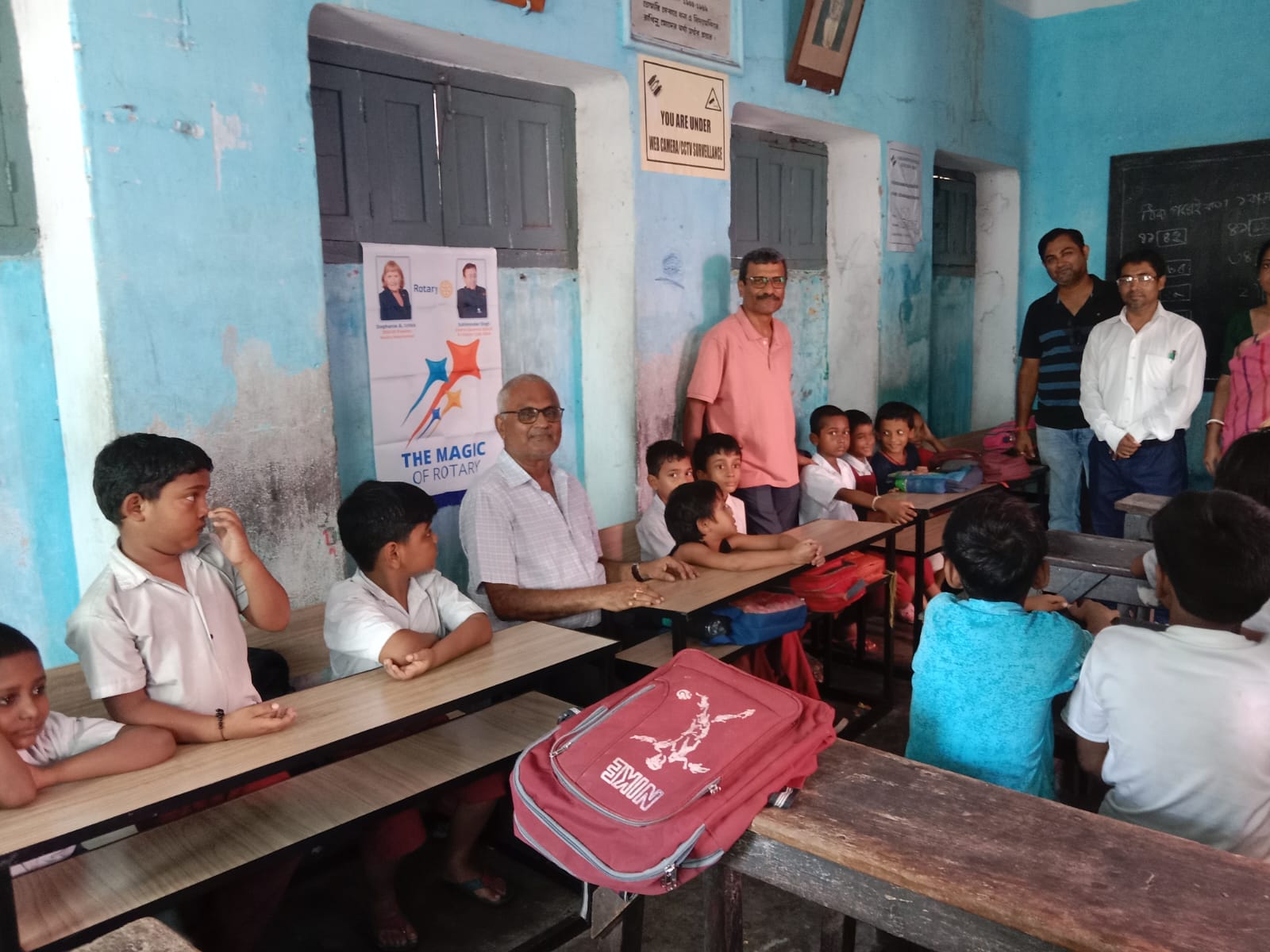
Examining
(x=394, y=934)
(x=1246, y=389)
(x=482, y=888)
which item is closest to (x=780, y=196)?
(x=1246, y=389)

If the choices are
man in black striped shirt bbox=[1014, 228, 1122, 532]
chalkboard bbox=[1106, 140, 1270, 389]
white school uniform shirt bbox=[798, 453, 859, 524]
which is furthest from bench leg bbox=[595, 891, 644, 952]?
chalkboard bbox=[1106, 140, 1270, 389]

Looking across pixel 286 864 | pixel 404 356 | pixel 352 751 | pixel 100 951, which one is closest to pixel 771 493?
pixel 404 356

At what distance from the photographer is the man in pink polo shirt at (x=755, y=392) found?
391 centimetres

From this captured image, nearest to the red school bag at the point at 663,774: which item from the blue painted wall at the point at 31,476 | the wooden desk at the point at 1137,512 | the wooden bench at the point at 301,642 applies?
the wooden bench at the point at 301,642

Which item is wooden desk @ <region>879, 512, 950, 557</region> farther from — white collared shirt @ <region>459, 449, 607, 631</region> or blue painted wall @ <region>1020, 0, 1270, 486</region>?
blue painted wall @ <region>1020, 0, 1270, 486</region>

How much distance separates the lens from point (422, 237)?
3287 mm

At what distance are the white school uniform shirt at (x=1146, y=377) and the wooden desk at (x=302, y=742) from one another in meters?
3.20

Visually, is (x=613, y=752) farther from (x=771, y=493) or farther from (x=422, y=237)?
(x=771, y=493)

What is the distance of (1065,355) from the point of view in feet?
16.0

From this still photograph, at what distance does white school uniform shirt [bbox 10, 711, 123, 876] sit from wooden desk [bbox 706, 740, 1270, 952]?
3.61ft

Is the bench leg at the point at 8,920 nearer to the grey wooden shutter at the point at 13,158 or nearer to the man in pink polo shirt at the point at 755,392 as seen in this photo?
the grey wooden shutter at the point at 13,158

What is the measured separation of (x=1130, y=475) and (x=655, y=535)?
2442 mm

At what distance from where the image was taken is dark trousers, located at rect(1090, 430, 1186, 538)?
173 inches

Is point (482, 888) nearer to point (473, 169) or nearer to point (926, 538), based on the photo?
point (473, 169)
